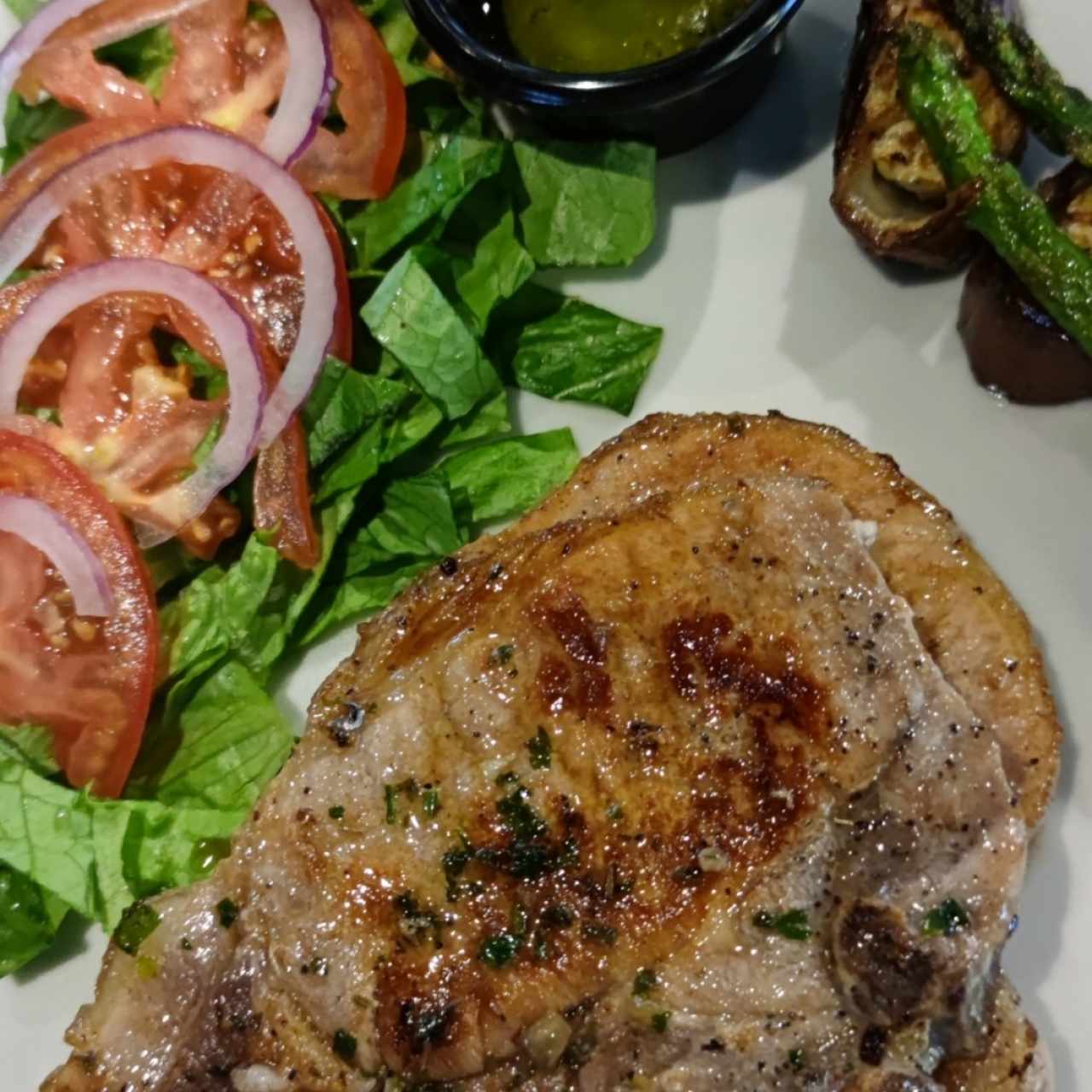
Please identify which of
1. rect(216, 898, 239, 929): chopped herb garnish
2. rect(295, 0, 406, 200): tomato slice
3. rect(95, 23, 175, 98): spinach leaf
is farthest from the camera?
rect(95, 23, 175, 98): spinach leaf

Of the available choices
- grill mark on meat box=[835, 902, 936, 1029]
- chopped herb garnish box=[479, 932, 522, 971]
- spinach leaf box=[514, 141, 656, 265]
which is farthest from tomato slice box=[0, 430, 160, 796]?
grill mark on meat box=[835, 902, 936, 1029]

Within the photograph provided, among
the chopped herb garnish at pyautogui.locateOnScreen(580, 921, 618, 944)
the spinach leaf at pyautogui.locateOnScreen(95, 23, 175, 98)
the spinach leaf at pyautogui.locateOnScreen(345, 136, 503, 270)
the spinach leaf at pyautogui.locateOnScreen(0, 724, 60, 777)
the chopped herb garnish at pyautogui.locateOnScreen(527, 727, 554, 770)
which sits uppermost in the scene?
the spinach leaf at pyautogui.locateOnScreen(95, 23, 175, 98)

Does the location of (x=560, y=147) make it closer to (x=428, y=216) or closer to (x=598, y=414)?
(x=428, y=216)

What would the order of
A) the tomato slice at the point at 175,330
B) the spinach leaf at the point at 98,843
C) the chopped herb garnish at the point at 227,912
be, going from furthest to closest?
1. the tomato slice at the point at 175,330
2. the spinach leaf at the point at 98,843
3. the chopped herb garnish at the point at 227,912

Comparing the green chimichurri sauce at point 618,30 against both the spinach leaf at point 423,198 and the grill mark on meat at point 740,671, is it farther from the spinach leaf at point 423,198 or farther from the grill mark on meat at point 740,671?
the grill mark on meat at point 740,671

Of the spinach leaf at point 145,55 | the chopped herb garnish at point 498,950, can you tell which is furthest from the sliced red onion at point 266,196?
the chopped herb garnish at point 498,950

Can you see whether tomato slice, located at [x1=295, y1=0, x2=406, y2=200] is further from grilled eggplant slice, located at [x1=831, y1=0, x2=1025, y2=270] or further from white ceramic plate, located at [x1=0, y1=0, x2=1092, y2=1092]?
grilled eggplant slice, located at [x1=831, y1=0, x2=1025, y2=270]
